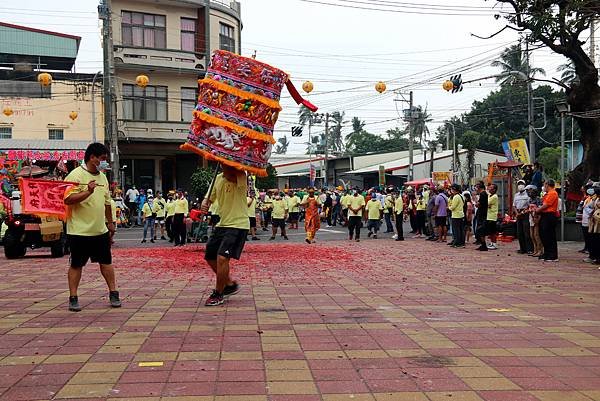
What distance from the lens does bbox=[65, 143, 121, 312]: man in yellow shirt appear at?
6.82 m

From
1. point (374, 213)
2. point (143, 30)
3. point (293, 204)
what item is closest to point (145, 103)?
point (143, 30)

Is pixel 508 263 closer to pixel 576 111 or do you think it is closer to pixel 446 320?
pixel 446 320

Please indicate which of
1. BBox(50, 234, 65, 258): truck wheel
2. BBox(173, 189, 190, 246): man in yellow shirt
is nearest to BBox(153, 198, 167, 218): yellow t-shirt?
BBox(173, 189, 190, 246): man in yellow shirt

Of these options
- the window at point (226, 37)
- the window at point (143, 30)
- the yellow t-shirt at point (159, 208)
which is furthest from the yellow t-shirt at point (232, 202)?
the window at point (226, 37)

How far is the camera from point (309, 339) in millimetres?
5520

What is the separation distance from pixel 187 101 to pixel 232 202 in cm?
2677

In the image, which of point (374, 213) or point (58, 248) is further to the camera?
point (374, 213)

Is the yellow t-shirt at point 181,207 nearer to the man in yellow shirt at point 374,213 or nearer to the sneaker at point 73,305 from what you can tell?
the man in yellow shirt at point 374,213

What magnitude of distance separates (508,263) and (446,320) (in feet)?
21.9

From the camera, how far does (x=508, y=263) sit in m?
12.5

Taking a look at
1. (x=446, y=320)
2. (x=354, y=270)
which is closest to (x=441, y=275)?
(x=354, y=270)

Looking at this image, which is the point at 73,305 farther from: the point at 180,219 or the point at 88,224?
the point at 180,219

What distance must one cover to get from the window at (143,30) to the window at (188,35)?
3.37 ft

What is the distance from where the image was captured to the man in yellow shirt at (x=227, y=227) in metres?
7.14
